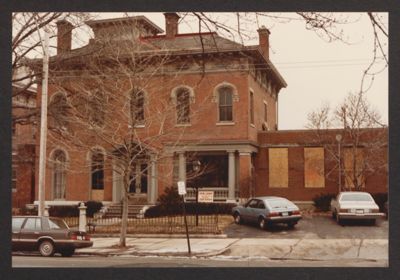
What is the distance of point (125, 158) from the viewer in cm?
1084

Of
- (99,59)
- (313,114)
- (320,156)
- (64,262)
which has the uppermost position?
(99,59)

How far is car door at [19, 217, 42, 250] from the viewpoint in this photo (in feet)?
30.0

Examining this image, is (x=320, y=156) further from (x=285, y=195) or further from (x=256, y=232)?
(x=256, y=232)

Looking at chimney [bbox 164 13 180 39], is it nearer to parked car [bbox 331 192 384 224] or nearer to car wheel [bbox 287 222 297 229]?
car wheel [bbox 287 222 297 229]

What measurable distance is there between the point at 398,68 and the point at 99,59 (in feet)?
16.5

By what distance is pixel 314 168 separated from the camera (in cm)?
1034

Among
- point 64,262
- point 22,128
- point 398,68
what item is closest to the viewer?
point 398,68

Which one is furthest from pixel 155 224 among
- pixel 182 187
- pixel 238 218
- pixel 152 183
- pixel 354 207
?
pixel 354 207

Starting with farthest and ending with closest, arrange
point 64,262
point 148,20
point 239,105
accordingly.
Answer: point 239,105 < point 148,20 < point 64,262

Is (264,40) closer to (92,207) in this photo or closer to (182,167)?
(182,167)

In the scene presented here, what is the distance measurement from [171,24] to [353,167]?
12.9 feet

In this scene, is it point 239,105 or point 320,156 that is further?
point 239,105

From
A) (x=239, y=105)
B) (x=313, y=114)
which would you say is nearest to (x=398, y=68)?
(x=313, y=114)

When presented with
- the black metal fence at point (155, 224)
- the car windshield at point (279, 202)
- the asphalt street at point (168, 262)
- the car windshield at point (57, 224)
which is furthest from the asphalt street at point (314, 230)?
the car windshield at point (57, 224)
